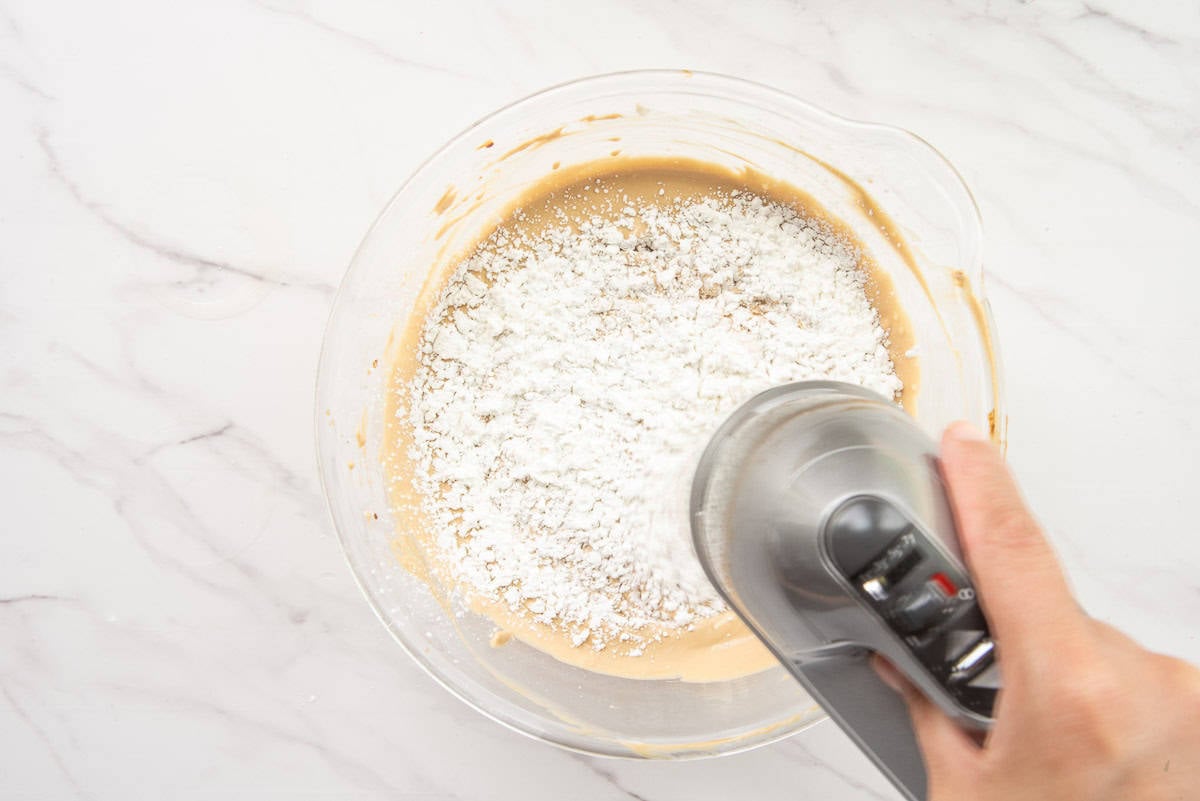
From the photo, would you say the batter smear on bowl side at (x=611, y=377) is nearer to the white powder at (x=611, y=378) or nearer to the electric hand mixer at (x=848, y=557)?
the white powder at (x=611, y=378)

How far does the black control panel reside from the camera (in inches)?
27.1

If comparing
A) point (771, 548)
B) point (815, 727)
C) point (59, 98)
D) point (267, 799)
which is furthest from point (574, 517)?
point (59, 98)

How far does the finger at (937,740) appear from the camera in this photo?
2.24 feet

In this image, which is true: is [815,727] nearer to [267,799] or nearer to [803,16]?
[267,799]

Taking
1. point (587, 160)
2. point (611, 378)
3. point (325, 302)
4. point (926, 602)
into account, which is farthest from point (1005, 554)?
point (325, 302)

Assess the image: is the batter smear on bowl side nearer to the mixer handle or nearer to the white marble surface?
the white marble surface

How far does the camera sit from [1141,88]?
3.93 ft

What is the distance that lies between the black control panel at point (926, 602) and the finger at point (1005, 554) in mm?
23

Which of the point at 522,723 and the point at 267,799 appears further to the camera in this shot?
the point at 267,799

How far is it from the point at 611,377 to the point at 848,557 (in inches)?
16.1

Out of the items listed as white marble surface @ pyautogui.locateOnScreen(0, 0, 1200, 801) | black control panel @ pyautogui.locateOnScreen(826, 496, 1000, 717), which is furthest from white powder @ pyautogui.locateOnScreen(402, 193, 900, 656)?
black control panel @ pyautogui.locateOnScreen(826, 496, 1000, 717)

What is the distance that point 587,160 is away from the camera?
1150 mm

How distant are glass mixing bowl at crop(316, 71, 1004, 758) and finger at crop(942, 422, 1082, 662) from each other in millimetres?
315

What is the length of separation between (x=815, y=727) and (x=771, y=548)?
0.47 meters
